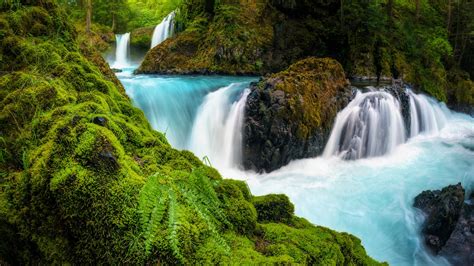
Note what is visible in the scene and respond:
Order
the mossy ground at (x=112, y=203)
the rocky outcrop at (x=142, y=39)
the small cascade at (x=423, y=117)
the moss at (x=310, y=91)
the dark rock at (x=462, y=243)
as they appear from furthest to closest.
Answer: the rocky outcrop at (x=142, y=39) → the small cascade at (x=423, y=117) → the moss at (x=310, y=91) → the dark rock at (x=462, y=243) → the mossy ground at (x=112, y=203)

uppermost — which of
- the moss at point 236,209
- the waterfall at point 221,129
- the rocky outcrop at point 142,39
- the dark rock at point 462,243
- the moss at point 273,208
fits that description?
the rocky outcrop at point 142,39

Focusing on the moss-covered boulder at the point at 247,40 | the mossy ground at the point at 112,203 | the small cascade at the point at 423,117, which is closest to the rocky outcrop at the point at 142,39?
the moss-covered boulder at the point at 247,40

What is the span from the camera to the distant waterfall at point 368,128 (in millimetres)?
10062

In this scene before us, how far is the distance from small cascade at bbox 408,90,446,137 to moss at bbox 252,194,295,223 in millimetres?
11132

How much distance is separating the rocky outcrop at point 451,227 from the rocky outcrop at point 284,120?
347 centimetres

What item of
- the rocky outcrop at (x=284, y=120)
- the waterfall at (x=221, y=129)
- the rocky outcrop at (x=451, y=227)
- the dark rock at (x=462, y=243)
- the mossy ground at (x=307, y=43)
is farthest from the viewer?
the mossy ground at (x=307, y=43)

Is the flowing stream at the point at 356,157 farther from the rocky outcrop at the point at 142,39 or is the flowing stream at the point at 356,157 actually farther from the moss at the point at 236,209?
the rocky outcrop at the point at 142,39

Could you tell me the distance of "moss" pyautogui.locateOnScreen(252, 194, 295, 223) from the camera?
2.97 meters

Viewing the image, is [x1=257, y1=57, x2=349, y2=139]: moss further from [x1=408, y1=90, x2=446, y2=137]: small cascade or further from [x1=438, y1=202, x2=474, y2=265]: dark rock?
[x1=438, y1=202, x2=474, y2=265]: dark rock

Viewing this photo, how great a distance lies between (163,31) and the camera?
2109cm

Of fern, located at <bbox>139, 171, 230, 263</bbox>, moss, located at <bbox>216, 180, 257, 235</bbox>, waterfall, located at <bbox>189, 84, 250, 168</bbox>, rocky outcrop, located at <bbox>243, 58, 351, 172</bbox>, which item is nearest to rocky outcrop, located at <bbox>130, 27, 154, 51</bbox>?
waterfall, located at <bbox>189, 84, 250, 168</bbox>

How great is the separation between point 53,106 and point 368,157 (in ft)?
31.2

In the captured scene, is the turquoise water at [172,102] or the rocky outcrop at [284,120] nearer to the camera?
the rocky outcrop at [284,120]

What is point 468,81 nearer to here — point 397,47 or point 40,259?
point 397,47
